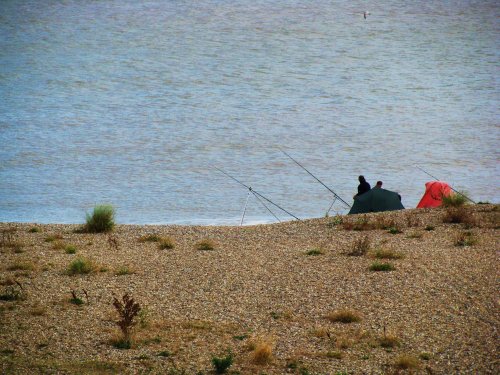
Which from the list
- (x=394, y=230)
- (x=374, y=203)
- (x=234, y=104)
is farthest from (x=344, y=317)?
(x=234, y=104)

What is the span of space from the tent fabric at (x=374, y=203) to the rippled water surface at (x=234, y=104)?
10.6 ft

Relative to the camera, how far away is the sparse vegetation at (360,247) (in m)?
12.1

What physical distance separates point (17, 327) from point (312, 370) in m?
2.98

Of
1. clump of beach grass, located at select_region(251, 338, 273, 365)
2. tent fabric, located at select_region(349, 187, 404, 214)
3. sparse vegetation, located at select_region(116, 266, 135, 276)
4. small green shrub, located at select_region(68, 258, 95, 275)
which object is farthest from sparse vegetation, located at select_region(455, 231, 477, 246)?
clump of beach grass, located at select_region(251, 338, 273, 365)

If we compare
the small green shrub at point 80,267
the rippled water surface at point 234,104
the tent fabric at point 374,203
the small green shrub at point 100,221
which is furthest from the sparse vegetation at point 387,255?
the rippled water surface at point 234,104

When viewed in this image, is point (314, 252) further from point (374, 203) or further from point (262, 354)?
point (262, 354)

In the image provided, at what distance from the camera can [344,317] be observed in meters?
9.23

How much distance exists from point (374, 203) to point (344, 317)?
23.8 feet

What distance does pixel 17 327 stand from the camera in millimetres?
8969

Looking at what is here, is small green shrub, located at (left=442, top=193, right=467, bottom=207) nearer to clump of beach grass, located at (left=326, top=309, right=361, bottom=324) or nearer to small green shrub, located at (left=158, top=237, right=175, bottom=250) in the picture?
small green shrub, located at (left=158, top=237, right=175, bottom=250)

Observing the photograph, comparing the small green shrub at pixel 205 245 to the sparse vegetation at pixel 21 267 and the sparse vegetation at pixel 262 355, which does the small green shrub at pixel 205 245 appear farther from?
the sparse vegetation at pixel 262 355

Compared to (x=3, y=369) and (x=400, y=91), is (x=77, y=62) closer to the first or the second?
(x=400, y=91)

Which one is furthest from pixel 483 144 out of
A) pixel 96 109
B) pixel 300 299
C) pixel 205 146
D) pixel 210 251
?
pixel 300 299

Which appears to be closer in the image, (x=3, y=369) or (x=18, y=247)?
(x=3, y=369)
